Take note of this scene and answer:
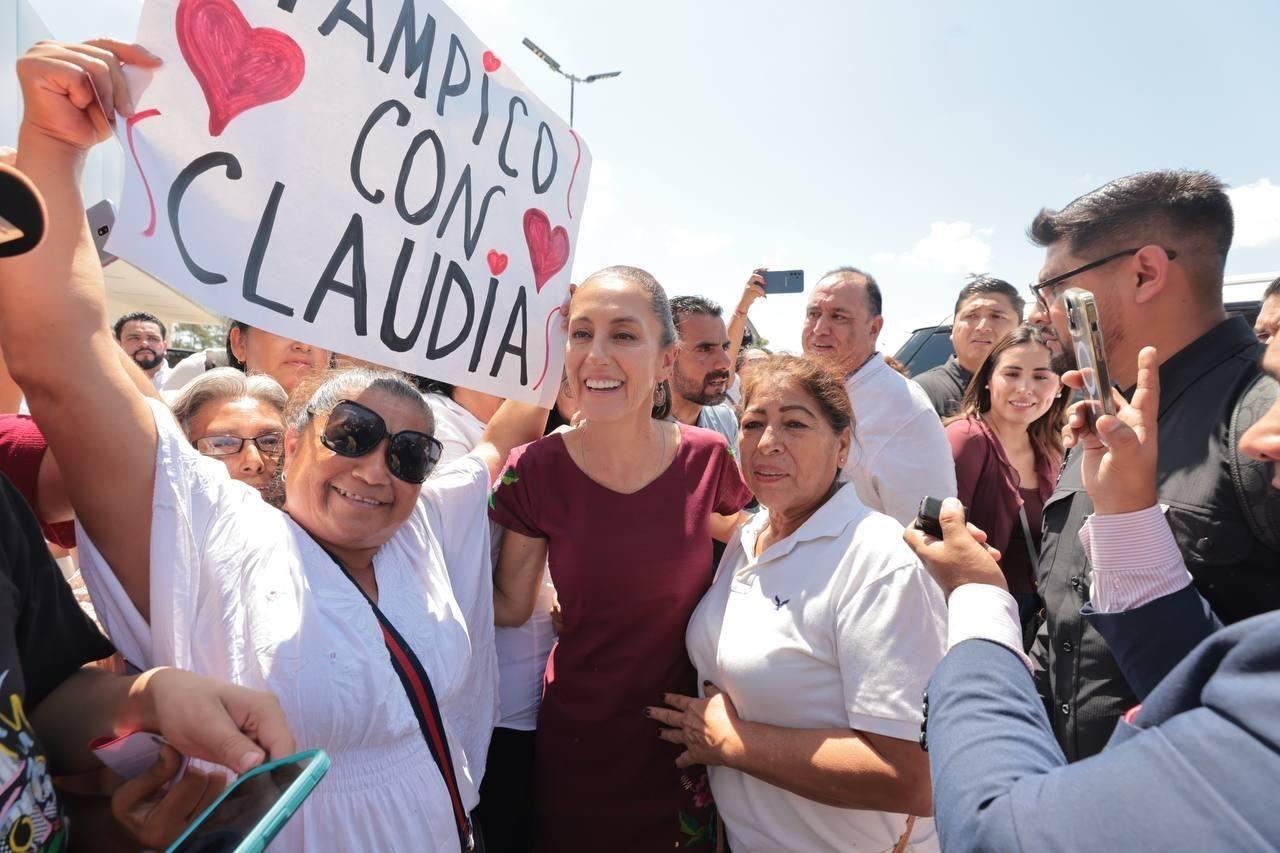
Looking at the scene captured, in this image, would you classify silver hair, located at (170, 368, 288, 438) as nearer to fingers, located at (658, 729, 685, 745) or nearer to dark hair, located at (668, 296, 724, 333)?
fingers, located at (658, 729, 685, 745)

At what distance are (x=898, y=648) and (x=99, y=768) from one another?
1535 mm

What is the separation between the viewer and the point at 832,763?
5.18 ft

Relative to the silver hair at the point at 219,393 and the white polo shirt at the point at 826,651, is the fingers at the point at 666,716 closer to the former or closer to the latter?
the white polo shirt at the point at 826,651

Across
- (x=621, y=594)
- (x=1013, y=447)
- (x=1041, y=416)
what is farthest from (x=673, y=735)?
(x=1041, y=416)

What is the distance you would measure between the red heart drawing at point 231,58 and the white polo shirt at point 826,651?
5.68ft

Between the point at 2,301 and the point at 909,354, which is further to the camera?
the point at 909,354

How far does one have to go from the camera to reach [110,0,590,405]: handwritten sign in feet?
4.93

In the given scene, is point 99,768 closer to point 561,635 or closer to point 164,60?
point 561,635

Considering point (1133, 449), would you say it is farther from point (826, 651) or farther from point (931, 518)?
point (826, 651)

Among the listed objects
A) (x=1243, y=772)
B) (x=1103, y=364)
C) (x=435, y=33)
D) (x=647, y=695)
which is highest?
(x=435, y=33)

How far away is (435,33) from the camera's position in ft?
6.66

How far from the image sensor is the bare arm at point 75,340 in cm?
108

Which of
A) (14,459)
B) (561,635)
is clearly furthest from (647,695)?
(14,459)

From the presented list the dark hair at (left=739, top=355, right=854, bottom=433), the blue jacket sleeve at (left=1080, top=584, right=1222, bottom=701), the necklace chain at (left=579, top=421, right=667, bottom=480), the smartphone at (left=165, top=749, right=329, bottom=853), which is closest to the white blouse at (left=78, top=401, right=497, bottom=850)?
the smartphone at (left=165, top=749, right=329, bottom=853)
